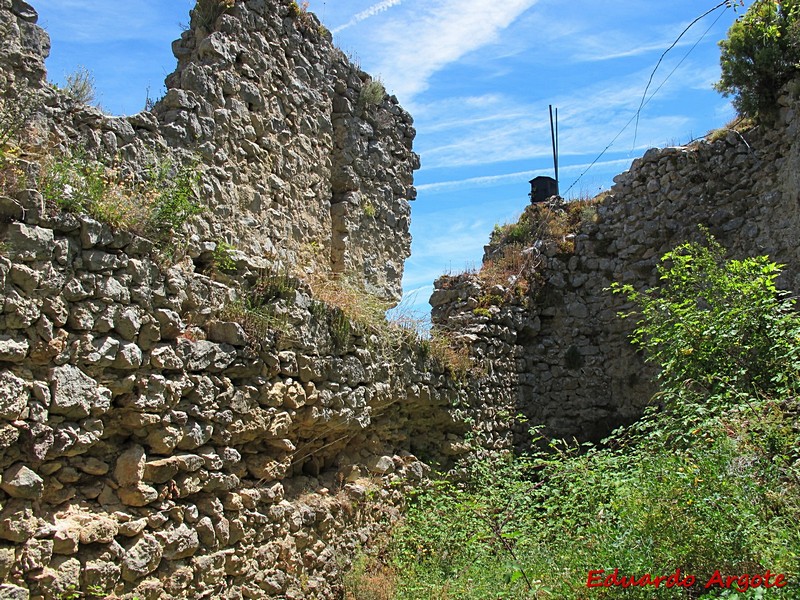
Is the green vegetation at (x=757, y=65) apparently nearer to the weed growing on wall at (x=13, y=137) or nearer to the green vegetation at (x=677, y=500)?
the green vegetation at (x=677, y=500)

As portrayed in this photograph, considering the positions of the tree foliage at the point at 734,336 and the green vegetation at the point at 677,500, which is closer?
the green vegetation at the point at 677,500

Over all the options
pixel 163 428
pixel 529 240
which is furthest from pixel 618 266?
pixel 163 428

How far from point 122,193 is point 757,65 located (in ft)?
29.8

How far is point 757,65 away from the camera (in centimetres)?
1036

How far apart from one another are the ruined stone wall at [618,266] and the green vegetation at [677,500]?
7.20 feet

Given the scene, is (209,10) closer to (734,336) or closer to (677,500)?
(734,336)

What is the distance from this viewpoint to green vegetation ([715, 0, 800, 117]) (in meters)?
10.1

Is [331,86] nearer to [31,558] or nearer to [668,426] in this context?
[668,426]

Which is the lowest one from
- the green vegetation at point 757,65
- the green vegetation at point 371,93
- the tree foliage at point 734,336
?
the tree foliage at point 734,336

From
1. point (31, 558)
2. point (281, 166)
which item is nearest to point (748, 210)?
point (281, 166)

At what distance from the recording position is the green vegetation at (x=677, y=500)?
4.69m

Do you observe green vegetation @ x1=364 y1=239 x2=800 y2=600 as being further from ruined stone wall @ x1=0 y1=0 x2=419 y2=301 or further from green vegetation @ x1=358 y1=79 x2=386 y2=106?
green vegetation @ x1=358 y1=79 x2=386 y2=106

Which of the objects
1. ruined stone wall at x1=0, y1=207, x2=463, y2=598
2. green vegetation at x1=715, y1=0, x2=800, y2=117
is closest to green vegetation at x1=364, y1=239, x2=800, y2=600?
ruined stone wall at x1=0, y1=207, x2=463, y2=598

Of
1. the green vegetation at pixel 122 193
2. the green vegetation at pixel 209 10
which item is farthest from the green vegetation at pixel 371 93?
the green vegetation at pixel 122 193
